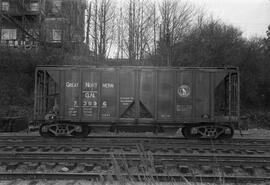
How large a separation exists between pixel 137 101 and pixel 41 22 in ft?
72.6

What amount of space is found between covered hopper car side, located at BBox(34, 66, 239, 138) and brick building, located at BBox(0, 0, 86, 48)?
1663 centimetres

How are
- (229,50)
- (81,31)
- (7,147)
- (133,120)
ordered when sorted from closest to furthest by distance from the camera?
(7,147), (133,120), (229,50), (81,31)

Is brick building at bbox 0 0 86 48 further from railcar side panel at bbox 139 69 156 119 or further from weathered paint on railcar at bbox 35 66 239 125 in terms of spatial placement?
railcar side panel at bbox 139 69 156 119

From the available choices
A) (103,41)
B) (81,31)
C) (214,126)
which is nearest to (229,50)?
(103,41)

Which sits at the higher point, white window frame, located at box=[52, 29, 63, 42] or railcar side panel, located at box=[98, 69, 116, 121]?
white window frame, located at box=[52, 29, 63, 42]

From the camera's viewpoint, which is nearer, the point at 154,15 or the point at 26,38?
the point at 154,15

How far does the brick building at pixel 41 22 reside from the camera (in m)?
29.6

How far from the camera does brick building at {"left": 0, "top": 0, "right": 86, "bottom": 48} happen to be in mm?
29594

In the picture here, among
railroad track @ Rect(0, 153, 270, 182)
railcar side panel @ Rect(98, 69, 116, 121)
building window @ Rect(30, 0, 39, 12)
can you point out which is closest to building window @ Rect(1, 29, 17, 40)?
building window @ Rect(30, 0, 39, 12)

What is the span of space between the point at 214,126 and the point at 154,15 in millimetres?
19162

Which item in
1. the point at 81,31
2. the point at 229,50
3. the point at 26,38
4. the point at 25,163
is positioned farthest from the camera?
the point at 26,38

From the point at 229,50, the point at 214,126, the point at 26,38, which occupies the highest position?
the point at 26,38

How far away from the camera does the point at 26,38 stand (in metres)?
32.3

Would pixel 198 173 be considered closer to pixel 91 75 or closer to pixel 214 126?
pixel 214 126
